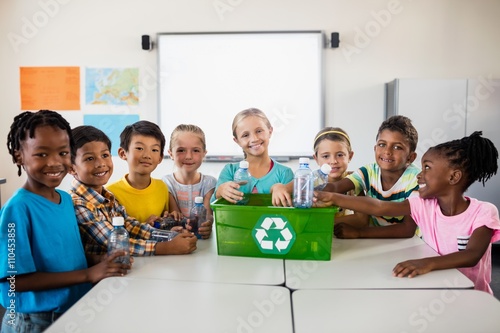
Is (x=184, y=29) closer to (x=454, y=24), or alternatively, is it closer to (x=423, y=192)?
(x=454, y=24)

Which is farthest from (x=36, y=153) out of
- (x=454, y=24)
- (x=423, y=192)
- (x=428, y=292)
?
→ (x=454, y=24)

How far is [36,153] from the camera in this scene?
1.27 m

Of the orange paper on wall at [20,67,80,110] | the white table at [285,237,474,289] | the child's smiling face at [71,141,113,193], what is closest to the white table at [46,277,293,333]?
the white table at [285,237,474,289]

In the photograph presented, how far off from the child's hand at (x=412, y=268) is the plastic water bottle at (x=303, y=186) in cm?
38

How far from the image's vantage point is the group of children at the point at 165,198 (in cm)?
125

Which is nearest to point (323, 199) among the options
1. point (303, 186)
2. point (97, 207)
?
point (303, 186)

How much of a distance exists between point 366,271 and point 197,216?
2.79ft

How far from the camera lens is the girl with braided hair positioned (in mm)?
1190

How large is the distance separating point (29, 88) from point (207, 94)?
1832mm

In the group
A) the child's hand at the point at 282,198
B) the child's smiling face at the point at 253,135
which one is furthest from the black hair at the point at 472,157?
the child's smiling face at the point at 253,135

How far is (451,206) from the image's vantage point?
1644 millimetres

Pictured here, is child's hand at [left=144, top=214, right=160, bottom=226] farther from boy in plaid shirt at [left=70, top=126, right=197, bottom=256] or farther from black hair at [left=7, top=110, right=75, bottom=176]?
black hair at [left=7, top=110, right=75, bottom=176]

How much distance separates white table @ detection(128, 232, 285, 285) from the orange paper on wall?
319 centimetres

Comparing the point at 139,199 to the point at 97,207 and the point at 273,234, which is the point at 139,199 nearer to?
the point at 97,207
